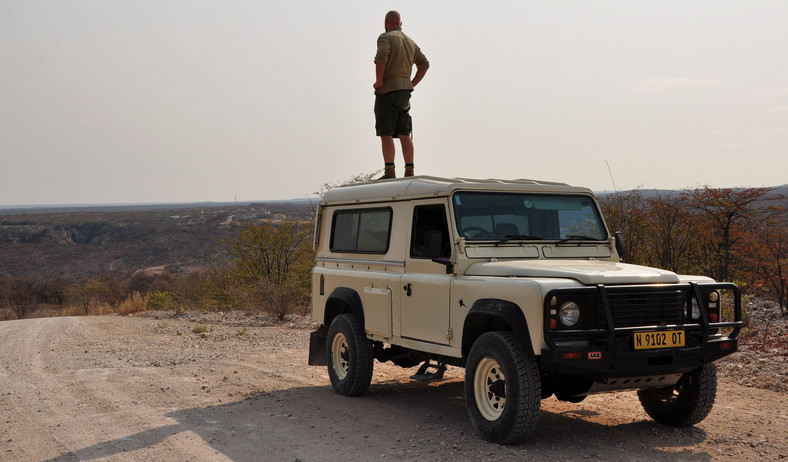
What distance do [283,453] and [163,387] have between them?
360 centimetres

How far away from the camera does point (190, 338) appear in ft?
48.3

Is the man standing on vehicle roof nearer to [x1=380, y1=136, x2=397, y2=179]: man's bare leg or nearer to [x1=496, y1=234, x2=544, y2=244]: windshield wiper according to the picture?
[x1=380, y1=136, x2=397, y2=179]: man's bare leg

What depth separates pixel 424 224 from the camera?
796 cm

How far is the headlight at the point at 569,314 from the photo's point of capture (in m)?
6.13

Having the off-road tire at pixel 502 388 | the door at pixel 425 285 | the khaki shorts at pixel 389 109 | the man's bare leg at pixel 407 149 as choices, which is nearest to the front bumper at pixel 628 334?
the off-road tire at pixel 502 388

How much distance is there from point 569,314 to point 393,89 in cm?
510

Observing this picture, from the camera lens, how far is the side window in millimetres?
7660

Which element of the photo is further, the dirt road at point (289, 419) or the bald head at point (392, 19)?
the bald head at point (392, 19)

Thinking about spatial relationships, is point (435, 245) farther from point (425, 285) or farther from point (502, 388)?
point (502, 388)

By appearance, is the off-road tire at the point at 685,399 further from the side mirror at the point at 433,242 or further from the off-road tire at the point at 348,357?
the off-road tire at the point at 348,357

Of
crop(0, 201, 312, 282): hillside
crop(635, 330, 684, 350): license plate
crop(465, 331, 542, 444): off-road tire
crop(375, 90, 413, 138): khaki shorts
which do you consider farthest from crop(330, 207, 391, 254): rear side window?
crop(0, 201, 312, 282): hillside

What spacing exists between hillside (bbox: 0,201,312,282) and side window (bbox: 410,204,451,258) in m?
46.1

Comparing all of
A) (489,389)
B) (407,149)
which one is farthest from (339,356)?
(489,389)

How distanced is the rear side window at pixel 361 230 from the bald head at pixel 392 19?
108 inches
